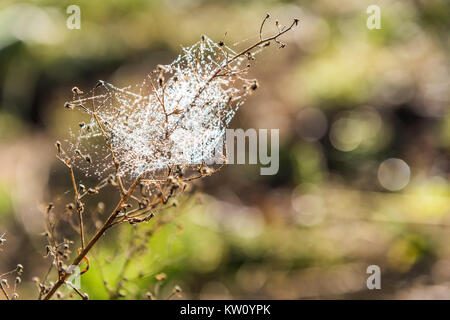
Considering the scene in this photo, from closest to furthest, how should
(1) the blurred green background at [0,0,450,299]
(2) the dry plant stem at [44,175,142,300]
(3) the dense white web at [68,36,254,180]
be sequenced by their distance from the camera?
(2) the dry plant stem at [44,175,142,300] → (3) the dense white web at [68,36,254,180] → (1) the blurred green background at [0,0,450,299]

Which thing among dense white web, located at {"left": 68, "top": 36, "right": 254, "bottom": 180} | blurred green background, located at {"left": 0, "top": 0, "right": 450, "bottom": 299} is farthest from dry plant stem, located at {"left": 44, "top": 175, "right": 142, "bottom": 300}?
blurred green background, located at {"left": 0, "top": 0, "right": 450, "bottom": 299}

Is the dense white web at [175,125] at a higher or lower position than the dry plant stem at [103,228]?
higher

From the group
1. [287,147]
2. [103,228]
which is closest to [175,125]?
[103,228]

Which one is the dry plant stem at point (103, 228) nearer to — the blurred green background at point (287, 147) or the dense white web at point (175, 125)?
the dense white web at point (175, 125)

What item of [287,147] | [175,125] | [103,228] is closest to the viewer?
[103,228]

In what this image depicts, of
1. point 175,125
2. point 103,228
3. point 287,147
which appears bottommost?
point 103,228

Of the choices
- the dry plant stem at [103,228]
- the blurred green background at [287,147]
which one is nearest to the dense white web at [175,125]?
the dry plant stem at [103,228]

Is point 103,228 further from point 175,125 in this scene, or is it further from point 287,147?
point 287,147

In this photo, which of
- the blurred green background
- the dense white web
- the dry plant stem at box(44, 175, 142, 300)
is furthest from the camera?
the blurred green background

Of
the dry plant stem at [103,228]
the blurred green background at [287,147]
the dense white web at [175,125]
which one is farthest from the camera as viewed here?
the blurred green background at [287,147]

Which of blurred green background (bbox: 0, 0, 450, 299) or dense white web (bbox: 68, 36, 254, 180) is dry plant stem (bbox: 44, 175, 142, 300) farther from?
blurred green background (bbox: 0, 0, 450, 299)
